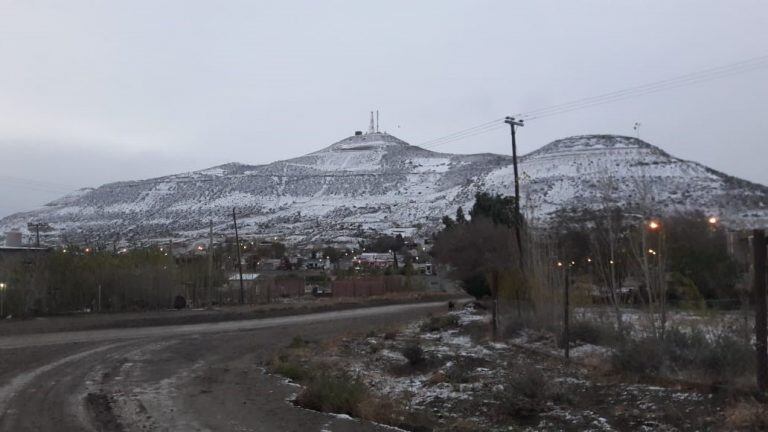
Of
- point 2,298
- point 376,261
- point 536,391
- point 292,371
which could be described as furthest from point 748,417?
→ point 376,261

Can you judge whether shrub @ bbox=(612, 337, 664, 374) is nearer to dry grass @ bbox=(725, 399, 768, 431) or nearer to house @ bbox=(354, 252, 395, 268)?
dry grass @ bbox=(725, 399, 768, 431)

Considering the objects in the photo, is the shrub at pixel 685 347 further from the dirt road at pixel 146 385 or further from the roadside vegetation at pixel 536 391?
the dirt road at pixel 146 385

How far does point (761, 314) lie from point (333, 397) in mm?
6977

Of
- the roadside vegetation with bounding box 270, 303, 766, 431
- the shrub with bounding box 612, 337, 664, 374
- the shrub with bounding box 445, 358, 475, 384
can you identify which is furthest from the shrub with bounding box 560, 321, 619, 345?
the shrub with bounding box 445, 358, 475, 384

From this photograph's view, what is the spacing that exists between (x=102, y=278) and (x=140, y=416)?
34943mm

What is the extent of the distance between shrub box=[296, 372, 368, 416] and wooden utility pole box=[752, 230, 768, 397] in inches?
243

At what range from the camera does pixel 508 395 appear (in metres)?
12.6

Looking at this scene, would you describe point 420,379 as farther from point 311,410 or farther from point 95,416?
point 95,416

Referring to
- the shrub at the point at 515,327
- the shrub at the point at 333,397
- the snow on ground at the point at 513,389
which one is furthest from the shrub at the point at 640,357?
the shrub at the point at 515,327

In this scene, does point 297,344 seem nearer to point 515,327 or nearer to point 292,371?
point 515,327

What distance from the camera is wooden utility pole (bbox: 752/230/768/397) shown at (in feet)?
35.1

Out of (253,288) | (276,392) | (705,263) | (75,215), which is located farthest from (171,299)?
(75,215)

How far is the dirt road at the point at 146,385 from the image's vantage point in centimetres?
1195

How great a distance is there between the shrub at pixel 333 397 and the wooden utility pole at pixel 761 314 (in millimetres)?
6163
